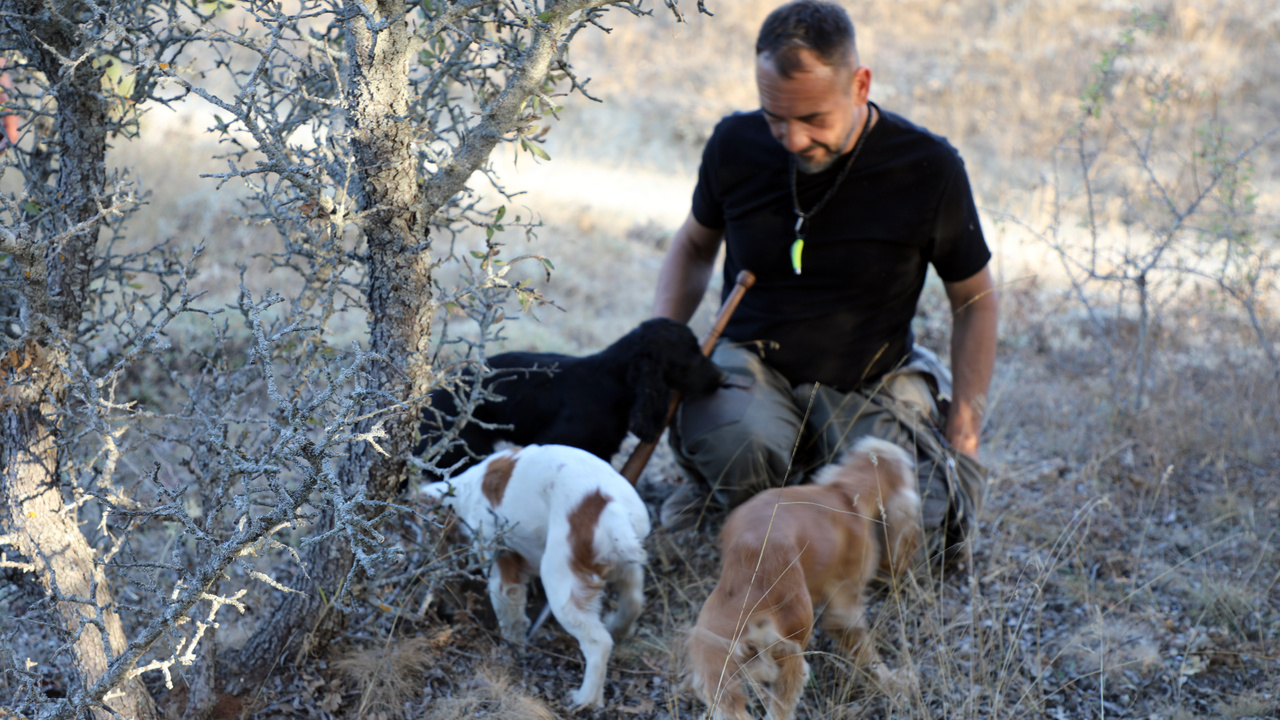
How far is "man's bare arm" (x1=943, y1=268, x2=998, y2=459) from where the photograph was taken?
362cm

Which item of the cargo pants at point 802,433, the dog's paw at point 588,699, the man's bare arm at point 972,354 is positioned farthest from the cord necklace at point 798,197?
the dog's paw at point 588,699

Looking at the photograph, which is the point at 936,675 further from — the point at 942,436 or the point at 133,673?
the point at 133,673

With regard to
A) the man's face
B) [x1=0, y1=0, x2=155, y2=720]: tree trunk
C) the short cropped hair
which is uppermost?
the short cropped hair

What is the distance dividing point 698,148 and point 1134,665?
11.8 m

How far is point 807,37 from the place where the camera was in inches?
126

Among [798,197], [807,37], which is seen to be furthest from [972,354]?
[807,37]

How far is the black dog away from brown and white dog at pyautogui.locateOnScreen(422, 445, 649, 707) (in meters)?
0.53

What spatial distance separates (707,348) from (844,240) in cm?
74

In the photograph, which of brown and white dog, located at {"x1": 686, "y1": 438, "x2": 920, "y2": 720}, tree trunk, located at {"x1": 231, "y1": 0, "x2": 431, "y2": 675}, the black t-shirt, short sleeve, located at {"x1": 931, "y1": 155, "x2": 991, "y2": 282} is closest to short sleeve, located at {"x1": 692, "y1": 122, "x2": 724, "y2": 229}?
the black t-shirt

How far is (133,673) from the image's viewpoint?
1686 millimetres

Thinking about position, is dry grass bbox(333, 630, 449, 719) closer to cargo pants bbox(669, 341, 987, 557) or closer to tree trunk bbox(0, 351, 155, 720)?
tree trunk bbox(0, 351, 155, 720)

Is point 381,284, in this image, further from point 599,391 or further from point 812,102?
point 812,102

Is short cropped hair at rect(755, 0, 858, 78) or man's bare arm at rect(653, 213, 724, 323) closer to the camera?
short cropped hair at rect(755, 0, 858, 78)

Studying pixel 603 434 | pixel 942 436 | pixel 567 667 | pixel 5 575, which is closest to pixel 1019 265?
pixel 942 436
